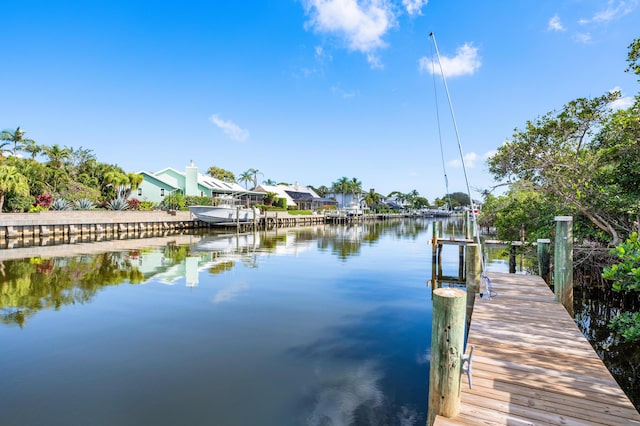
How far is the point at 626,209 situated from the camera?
827 centimetres

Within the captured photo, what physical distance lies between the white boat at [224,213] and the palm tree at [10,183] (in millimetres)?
13737

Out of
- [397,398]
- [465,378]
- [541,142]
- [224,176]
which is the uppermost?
[224,176]

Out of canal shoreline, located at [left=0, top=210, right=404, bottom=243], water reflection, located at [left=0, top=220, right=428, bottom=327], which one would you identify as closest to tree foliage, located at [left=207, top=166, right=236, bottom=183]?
canal shoreline, located at [left=0, top=210, right=404, bottom=243]

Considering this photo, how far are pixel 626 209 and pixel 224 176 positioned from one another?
84300 millimetres

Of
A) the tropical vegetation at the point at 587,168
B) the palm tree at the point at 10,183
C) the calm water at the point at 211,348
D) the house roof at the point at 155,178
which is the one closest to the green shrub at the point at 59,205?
the palm tree at the point at 10,183

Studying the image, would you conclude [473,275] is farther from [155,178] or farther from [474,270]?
[155,178]

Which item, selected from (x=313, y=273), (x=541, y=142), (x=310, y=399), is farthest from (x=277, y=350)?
(x=541, y=142)

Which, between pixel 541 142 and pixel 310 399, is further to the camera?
pixel 541 142

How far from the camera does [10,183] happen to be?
1030 inches

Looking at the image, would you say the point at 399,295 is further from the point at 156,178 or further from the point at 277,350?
the point at 156,178

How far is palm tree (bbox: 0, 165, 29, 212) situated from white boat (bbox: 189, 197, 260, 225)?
45.1ft

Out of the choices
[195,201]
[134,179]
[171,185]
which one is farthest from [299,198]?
[134,179]

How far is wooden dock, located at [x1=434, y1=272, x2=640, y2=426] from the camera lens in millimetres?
3500

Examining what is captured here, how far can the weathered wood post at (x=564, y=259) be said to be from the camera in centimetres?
725
